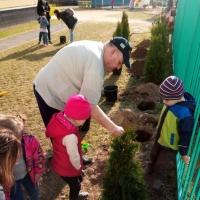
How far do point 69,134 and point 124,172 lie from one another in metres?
0.68

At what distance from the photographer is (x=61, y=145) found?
2.57 meters

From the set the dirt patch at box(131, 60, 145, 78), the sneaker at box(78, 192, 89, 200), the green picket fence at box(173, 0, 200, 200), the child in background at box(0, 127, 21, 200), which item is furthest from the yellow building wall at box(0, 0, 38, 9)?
the child in background at box(0, 127, 21, 200)

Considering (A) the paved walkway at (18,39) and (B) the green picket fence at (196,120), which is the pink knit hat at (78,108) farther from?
(A) the paved walkway at (18,39)

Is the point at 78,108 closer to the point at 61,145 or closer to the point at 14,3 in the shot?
the point at 61,145

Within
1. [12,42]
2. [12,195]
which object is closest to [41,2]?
[12,42]

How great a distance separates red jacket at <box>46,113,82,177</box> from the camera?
2.49 metres

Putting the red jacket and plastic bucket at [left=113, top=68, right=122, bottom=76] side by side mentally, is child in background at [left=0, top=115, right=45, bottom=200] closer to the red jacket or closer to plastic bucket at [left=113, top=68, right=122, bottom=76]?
the red jacket

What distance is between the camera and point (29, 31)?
16.1 meters

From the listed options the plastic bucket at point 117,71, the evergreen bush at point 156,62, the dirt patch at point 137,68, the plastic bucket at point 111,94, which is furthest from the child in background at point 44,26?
the plastic bucket at point 111,94

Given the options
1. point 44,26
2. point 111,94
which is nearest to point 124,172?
point 111,94

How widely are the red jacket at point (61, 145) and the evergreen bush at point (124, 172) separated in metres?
0.44

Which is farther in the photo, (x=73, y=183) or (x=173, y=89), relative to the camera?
(x=73, y=183)

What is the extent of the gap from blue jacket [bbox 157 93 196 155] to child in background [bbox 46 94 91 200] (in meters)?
1.01

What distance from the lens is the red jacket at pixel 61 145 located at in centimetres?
249
